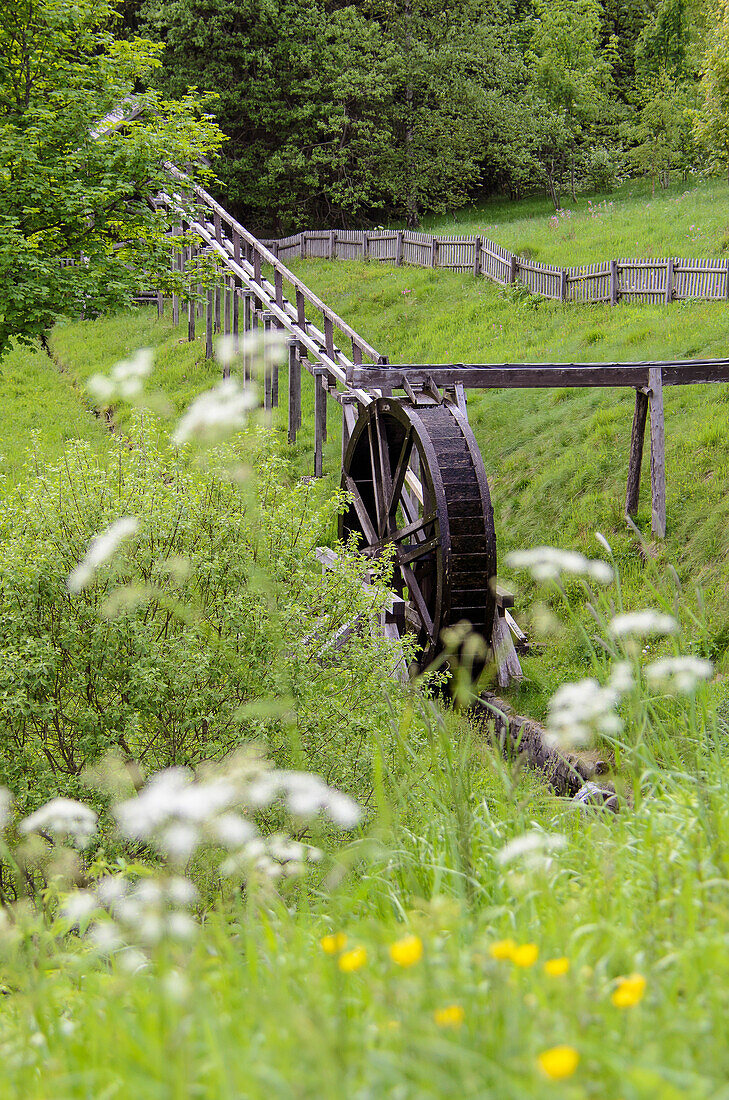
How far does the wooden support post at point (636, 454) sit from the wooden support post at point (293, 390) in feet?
20.6

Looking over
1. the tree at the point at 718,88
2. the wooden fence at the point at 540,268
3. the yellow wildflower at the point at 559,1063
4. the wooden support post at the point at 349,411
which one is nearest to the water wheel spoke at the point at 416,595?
the wooden support post at the point at 349,411

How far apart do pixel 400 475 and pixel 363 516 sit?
1.21 meters

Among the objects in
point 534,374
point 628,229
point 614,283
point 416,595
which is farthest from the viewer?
point 628,229

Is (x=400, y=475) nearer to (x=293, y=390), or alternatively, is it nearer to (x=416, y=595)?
(x=416, y=595)

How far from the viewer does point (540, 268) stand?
21.1m

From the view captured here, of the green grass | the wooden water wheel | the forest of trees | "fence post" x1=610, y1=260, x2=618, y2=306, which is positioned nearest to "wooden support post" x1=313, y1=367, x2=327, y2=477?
the wooden water wheel

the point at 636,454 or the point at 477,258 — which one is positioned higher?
the point at 477,258

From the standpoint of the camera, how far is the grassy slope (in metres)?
16.6

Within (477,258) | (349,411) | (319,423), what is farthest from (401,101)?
(349,411)

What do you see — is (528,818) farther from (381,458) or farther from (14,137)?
(14,137)

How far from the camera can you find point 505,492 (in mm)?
13609

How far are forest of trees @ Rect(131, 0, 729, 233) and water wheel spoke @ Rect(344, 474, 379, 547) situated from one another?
2426cm

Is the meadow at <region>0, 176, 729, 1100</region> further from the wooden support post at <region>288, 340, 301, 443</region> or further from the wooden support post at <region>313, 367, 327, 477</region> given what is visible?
the wooden support post at <region>288, 340, 301, 443</region>

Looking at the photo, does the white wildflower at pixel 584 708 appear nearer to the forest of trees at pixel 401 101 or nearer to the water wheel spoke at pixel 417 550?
the water wheel spoke at pixel 417 550
